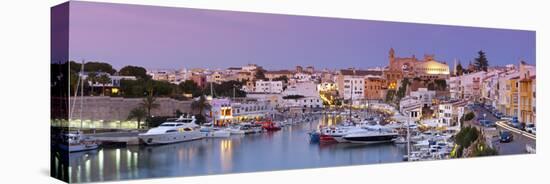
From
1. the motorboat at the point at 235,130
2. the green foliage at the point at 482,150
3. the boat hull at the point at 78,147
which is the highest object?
the motorboat at the point at 235,130

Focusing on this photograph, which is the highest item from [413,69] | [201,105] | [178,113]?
[413,69]

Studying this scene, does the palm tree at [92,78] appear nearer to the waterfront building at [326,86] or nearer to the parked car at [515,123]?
the waterfront building at [326,86]

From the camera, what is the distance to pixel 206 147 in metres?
11.6

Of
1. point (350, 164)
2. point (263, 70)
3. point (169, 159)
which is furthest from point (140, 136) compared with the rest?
point (350, 164)

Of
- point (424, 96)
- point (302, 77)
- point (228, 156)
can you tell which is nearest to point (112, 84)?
point (228, 156)

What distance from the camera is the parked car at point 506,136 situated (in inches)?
556

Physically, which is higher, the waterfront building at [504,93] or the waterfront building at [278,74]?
the waterfront building at [278,74]

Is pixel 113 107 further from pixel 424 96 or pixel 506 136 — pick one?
pixel 506 136

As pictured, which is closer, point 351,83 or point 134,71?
point 134,71

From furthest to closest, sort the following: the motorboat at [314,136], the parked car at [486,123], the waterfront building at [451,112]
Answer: the parked car at [486,123] → the waterfront building at [451,112] → the motorboat at [314,136]

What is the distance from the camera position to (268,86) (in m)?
12.1

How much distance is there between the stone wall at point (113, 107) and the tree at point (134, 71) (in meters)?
0.32

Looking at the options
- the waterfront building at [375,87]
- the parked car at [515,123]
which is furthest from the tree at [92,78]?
the parked car at [515,123]

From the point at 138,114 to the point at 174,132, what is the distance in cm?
64
